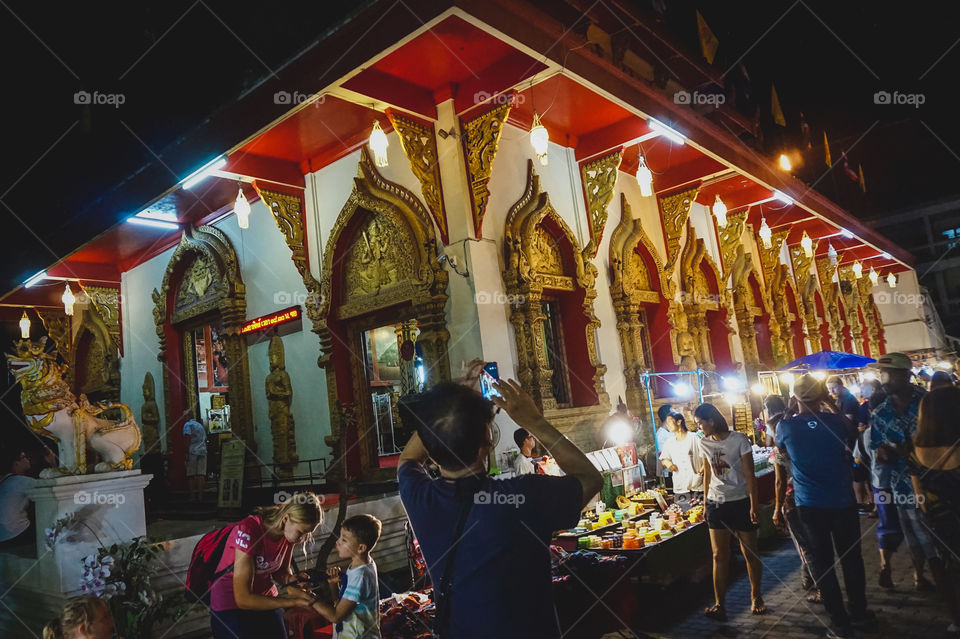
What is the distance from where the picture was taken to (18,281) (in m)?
7.87

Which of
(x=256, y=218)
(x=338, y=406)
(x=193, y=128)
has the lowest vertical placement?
(x=338, y=406)

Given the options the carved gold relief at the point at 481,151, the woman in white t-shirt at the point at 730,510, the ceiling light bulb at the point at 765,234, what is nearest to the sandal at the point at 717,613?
the woman in white t-shirt at the point at 730,510

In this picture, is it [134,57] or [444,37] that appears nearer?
[134,57]

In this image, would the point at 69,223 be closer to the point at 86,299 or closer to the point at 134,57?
the point at 134,57

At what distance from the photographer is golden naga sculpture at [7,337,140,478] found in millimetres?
4996

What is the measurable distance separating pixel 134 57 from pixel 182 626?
518 centimetres

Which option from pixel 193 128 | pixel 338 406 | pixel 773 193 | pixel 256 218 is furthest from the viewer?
pixel 773 193

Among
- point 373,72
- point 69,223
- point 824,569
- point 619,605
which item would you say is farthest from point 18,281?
point 824,569
